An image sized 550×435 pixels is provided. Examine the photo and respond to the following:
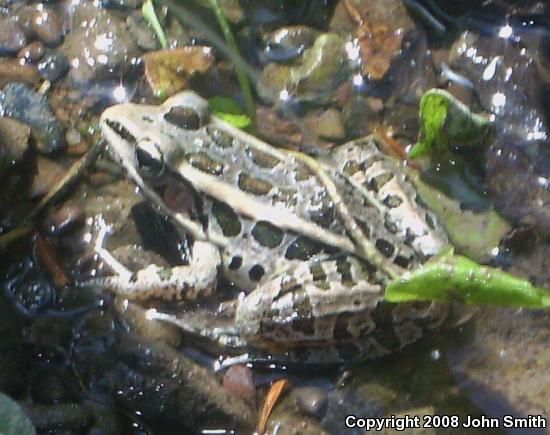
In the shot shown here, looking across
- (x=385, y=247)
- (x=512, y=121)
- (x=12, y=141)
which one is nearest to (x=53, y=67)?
(x=12, y=141)

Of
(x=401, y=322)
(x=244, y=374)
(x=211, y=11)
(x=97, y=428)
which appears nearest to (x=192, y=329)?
(x=244, y=374)

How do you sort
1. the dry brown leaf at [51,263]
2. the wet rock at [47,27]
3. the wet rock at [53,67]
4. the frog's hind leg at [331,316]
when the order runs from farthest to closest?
the wet rock at [47,27] < the wet rock at [53,67] < the dry brown leaf at [51,263] < the frog's hind leg at [331,316]

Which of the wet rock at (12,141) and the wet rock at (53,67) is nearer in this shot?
the wet rock at (12,141)

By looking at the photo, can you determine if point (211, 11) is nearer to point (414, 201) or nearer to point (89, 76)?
point (89, 76)

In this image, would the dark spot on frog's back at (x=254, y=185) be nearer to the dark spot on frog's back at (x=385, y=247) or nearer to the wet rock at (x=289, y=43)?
the dark spot on frog's back at (x=385, y=247)

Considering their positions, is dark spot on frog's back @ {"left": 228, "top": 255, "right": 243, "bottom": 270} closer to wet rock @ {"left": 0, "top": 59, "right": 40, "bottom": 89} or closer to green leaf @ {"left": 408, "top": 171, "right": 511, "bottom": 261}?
green leaf @ {"left": 408, "top": 171, "right": 511, "bottom": 261}

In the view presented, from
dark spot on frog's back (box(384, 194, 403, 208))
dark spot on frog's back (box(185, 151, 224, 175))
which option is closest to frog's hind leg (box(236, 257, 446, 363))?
dark spot on frog's back (box(384, 194, 403, 208))

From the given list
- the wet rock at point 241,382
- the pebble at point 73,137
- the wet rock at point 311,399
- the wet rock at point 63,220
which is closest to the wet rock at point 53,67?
the pebble at point 73,137

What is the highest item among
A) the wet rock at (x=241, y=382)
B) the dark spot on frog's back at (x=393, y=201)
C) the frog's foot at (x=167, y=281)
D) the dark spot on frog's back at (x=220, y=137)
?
the dark spot on frog's back at (x=220, y=137)
